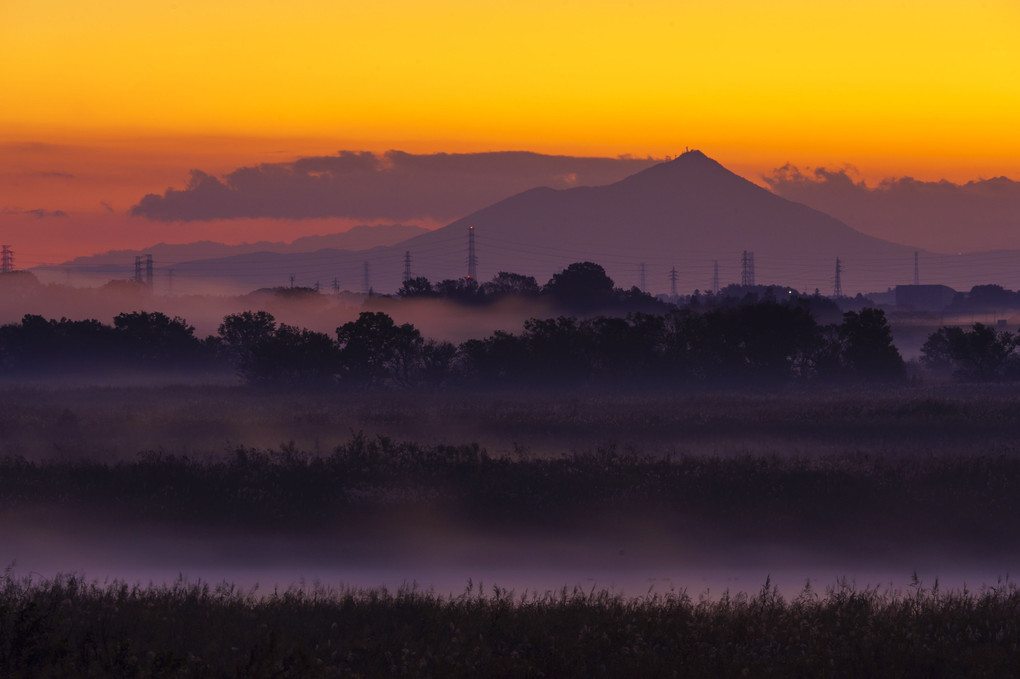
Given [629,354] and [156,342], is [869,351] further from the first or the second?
[156,342]

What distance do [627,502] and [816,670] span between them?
1503 centimetres

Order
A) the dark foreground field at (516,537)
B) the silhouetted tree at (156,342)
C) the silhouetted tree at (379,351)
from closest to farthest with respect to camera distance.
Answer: the dark foreground field at (516,537) → the silhouetted tree at (379,351) → the silhouetted tree at (156,342)

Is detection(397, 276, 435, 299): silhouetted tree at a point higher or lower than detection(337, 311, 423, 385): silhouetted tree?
higher

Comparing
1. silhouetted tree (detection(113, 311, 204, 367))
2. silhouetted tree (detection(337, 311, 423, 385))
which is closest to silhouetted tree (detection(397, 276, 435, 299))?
silhouetted tree (detection(113, 311, 204, 367))

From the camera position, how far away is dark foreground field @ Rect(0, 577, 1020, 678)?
13625 mm

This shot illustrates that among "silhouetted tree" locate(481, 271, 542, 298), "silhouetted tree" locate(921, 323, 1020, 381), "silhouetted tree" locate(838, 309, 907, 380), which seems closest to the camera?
"silhouetted tree" locate(838, 309, 907, 380)

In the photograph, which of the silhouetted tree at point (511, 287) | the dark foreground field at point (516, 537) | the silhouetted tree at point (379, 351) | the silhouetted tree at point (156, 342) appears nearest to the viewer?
the dark foreground field at point (516, 537)

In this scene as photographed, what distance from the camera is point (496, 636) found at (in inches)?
618

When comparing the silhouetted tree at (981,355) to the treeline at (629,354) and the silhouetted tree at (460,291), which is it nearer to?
the treeline at (629,354)

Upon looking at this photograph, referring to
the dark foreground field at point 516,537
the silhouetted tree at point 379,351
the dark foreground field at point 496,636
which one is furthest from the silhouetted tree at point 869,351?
the dark foreground field at point 496,636

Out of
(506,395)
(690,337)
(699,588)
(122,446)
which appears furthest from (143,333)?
(699,588)

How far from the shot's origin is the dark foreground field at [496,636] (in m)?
13.6

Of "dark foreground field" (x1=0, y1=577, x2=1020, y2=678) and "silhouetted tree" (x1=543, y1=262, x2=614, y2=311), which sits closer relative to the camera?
"dark foreground field" (x1=0, y1=577, x2=1020, y2=678)

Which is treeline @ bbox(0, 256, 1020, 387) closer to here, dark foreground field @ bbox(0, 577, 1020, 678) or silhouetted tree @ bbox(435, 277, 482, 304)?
dark foreground field @ bbox(0, 577, 1020, 678)
